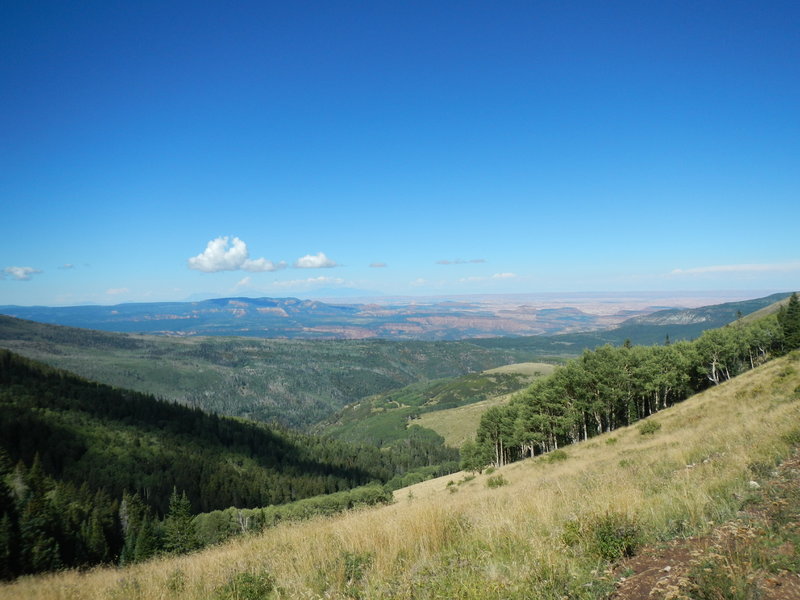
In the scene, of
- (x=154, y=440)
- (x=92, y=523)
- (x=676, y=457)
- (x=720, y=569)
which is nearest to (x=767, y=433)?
(x=676, y=457)

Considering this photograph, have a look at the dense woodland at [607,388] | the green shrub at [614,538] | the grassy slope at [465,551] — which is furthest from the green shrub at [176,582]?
the dense woodland at [607,388]

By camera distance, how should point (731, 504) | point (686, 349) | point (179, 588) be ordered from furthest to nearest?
point (686, 349) < point (179, 588) < point (731, 504)

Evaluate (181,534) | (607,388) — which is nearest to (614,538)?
(607,388)

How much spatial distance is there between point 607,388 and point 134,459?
441 feet

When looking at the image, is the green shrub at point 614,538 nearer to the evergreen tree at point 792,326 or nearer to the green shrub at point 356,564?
the green shrub at point 356,564

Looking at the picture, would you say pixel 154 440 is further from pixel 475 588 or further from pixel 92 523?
pixel 475 588

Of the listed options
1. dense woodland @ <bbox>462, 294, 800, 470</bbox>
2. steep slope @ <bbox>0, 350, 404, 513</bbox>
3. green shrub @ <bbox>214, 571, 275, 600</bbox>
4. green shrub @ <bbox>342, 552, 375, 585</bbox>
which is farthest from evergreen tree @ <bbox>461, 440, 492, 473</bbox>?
steep slope @ <bbox>0, 350, 404, 513</bbox>

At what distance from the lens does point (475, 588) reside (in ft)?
16.9

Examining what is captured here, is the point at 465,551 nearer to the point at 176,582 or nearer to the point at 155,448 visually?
the point at 176,582

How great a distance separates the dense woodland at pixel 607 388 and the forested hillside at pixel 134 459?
46237mm

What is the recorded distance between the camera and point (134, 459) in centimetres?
11850

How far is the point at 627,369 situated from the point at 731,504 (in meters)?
53.1

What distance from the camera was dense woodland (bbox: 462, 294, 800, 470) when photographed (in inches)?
1978

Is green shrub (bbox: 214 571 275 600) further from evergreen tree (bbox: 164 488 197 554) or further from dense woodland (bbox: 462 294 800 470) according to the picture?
dense woodland (bbox: 462 294 800 470)
